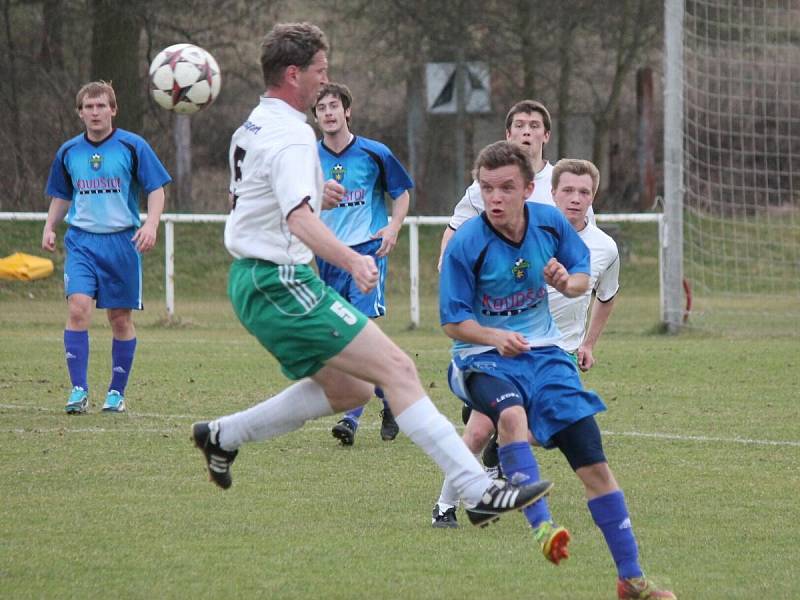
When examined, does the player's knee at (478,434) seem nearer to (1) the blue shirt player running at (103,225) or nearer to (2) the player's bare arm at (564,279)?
(2) the player's bare arm at (564,279)

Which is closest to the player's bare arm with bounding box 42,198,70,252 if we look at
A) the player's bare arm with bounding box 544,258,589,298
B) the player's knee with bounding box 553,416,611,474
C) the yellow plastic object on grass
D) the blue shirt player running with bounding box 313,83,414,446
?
the blue shirt player running with bounding box 313,83,414,446

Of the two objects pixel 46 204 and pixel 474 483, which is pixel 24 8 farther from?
pixel 474 483

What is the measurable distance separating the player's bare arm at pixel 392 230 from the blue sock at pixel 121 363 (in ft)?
6.40

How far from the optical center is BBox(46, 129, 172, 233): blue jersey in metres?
9.24

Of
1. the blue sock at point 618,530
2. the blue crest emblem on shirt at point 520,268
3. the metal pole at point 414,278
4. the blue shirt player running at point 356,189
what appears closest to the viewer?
the blue sock at point 618,530

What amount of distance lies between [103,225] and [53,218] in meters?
0.38

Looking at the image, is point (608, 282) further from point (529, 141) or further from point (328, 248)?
point (328, 248)

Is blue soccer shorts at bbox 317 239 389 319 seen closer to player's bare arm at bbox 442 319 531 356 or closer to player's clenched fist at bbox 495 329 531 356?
player's bare arm at bbox 442 319 531 356

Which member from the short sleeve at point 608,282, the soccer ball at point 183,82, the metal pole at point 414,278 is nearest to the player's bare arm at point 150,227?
the soccer ball at point 183,82

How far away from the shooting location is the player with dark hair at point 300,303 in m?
4.82

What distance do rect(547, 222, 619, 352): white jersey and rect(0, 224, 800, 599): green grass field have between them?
0.75 metres

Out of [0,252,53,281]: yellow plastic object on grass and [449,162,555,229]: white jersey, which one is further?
[0,252,53,281]: yellow plastic object on grass

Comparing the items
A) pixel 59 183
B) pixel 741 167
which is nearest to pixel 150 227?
→ pixel 59 183

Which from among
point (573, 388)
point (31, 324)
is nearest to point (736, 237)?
point (31, 324)
